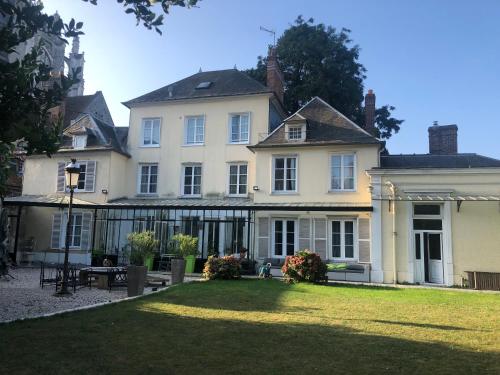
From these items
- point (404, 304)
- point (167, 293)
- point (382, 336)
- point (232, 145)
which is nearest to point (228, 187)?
point (232, 145)

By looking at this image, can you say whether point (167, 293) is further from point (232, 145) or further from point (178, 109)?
point (178, 109)

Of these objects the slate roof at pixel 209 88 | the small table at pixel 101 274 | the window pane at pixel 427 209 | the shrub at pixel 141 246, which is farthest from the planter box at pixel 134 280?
the slate roof at pixel 209 88

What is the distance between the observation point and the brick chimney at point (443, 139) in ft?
70.3

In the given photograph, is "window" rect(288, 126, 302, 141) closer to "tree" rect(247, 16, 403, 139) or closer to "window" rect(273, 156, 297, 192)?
"window" rect(273, 156, 297, 192)

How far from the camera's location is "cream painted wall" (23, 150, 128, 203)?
22.2 meters

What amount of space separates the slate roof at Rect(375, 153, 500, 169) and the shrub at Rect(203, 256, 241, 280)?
7.40 m

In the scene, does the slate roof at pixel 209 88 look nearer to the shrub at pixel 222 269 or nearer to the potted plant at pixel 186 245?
the potted plant at pixel 186 245

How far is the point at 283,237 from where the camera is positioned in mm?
19188

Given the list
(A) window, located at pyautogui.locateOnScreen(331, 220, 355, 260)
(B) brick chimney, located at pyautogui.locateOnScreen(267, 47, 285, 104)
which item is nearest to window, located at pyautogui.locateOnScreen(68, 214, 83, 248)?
(B) brick chimney, located at pyautogui.locateOnScreen(267, 47, 285, 104)

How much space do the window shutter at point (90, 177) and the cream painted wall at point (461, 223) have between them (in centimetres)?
1401

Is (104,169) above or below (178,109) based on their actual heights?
Answer: below

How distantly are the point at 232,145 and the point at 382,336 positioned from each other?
1604 cm

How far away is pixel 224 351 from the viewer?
18.1ft

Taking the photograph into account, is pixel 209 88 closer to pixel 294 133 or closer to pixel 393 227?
pixel 294 133
